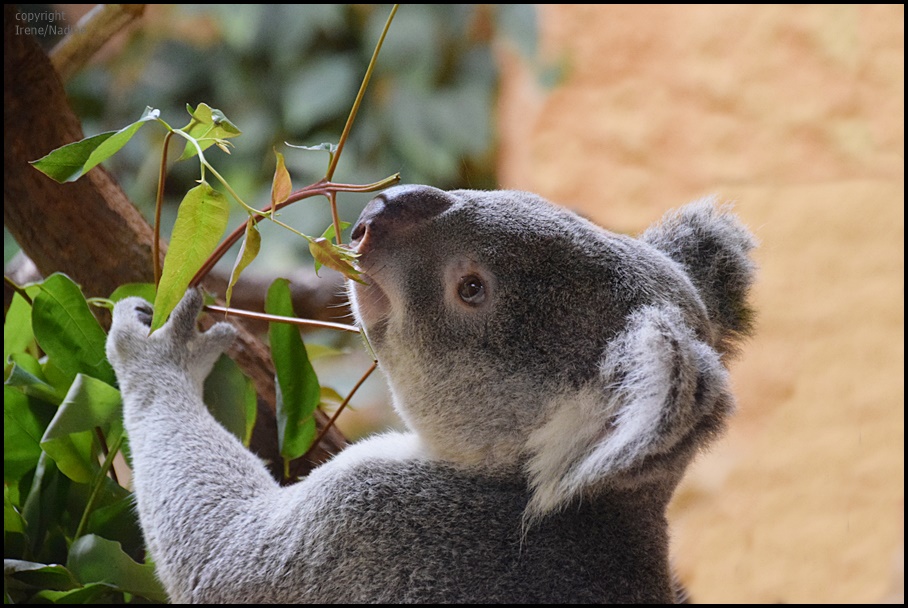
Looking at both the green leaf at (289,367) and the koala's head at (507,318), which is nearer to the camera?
Answer: the koala's head at (507,318)

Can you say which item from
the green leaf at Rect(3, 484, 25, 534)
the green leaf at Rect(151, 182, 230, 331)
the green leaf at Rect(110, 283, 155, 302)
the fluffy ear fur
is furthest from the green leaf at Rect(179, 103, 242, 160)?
the fluffy ear fur

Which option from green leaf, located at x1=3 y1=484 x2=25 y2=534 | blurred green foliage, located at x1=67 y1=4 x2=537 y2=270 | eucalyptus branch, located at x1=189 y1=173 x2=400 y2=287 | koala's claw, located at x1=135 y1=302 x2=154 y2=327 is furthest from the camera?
blurred green foliage, located at x1=67 y1=4 x2=537 y2=270

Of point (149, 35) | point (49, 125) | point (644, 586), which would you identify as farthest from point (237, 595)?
point (149, 35)

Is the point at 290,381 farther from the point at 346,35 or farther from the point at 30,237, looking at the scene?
the point at 346,35

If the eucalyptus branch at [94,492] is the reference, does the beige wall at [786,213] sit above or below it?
above

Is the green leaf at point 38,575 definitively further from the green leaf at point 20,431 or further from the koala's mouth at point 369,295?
the koala's mouth at point 369,295

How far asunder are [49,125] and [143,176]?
9.40 feet

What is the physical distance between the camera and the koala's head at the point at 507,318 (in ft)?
4.97

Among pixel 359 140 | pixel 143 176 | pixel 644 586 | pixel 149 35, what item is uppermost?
pixel 149 35

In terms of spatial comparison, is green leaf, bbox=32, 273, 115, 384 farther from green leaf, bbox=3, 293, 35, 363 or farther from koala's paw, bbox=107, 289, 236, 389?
green leaf, bbox=3, 293, 35, 363

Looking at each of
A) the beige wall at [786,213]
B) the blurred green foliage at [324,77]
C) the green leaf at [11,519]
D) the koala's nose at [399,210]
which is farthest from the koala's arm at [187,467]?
the blurred green foliage at [324,77]

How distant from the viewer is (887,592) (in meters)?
4.29

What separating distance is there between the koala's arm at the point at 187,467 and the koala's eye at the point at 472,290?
0.56 meters

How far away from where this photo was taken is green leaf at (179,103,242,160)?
53.0 inches
